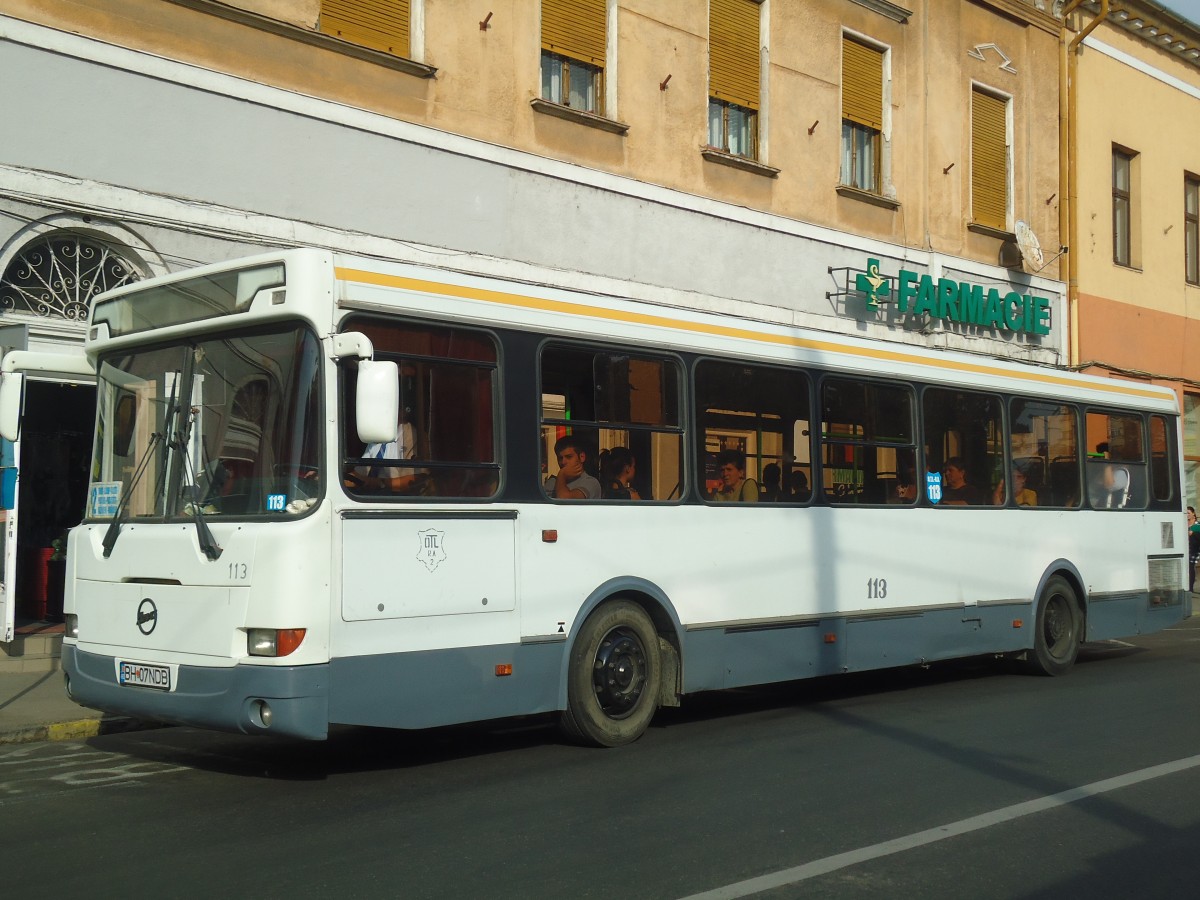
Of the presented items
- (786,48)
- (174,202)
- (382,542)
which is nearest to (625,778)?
(382,542)

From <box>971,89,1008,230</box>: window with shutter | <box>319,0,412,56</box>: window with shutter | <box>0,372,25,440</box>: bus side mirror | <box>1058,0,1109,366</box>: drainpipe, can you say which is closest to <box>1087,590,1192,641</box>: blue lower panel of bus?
<box>319,0,412,56</box>: window with shutter

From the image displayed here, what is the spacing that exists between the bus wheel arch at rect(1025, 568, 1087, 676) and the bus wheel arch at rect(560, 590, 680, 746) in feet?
17.3

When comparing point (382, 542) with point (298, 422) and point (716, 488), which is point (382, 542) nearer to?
point (298, 422)

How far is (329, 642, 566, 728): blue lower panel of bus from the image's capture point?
293 inches

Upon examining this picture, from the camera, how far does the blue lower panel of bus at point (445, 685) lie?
24.4ft

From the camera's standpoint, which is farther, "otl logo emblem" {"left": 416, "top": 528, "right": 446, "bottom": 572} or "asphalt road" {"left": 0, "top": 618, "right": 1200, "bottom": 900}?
"otl logo emblem" {"left": 416, "top": 528, "right": 446, "bottom": 572}

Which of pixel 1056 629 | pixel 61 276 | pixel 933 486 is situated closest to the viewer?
pixel 933 486

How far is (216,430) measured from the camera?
770 cm

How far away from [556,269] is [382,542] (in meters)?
9.12

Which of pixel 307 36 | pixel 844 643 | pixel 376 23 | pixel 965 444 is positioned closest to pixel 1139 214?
pixel 965 444

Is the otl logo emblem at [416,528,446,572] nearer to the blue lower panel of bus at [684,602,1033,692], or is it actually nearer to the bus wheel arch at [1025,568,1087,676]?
the blue lower panel of bus at [684,602,1033,692]

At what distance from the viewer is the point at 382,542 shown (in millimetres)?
7617

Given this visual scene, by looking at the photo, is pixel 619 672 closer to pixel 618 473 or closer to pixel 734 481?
pixel 618 473

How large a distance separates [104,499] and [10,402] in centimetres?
93
